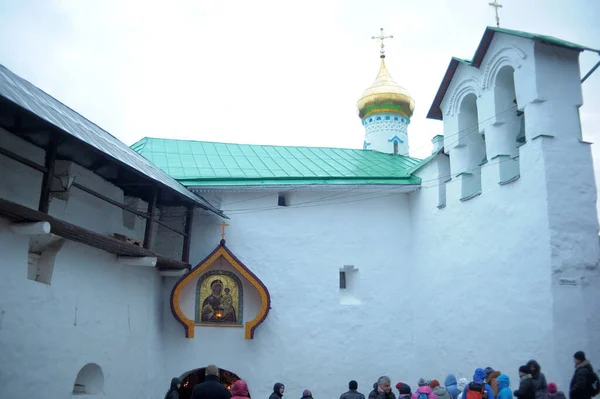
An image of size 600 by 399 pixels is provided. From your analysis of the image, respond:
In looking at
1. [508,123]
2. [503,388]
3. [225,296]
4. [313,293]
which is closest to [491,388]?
[503,388]

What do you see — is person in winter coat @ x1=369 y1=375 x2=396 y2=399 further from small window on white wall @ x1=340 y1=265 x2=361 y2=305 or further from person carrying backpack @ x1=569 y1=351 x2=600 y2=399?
small window on white wall @ x1=340 y1=265 x2=361 y2=305

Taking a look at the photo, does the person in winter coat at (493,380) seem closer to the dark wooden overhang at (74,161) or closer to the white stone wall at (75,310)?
the dark wooden overhang at (74,161)

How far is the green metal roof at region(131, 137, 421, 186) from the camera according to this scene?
11.2 metres

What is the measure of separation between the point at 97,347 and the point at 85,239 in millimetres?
1571

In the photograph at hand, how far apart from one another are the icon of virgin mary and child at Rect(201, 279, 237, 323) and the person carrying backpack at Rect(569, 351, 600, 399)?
5912mm

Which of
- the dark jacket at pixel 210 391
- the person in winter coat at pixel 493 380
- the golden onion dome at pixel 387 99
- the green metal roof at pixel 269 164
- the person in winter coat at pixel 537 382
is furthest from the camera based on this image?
the golden onion dome at pixel 387 99

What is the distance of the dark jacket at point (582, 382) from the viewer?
6.12m

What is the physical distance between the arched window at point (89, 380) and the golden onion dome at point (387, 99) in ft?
31.9

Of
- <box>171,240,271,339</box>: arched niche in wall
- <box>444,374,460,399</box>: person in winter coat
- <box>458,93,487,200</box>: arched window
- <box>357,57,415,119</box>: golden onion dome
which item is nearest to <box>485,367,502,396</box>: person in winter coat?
<box>444,374,460,399</box>: person in winter coat

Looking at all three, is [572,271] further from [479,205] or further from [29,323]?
A: [29,323]

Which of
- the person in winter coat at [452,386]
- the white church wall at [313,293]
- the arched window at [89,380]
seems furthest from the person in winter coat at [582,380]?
the arched window at [89,380]

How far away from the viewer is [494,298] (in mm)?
8797

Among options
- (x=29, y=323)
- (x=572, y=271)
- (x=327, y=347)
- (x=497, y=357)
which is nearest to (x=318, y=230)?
(x=327, y=347)

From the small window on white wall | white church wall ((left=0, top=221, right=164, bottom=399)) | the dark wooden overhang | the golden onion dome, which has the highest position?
the golden onion dome
